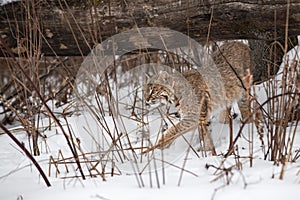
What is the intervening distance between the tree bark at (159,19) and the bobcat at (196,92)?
0.29 metres

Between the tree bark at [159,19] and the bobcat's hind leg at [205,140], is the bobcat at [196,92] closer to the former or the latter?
the bobcat's hind leg at [205,140]

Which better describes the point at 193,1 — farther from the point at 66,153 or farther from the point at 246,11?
the point at 66,153

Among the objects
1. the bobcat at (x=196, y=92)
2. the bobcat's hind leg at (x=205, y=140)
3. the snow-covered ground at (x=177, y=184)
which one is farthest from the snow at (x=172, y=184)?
the bobcat at (x=196, y=92)

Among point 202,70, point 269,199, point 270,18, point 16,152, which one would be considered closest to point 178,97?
point 202,70

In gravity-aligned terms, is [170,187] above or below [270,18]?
below

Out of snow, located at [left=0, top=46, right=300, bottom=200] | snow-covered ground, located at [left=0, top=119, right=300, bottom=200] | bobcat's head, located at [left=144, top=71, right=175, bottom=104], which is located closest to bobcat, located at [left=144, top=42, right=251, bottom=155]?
bobcat's head, located at [left=144, top=71, right=175, bottom=104]

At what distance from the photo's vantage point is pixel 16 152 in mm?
3264

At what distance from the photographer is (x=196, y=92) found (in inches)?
144

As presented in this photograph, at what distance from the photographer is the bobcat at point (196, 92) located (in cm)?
346

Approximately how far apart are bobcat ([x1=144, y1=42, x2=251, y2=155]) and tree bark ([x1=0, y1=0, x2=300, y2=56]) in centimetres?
29

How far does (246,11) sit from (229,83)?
914 mm

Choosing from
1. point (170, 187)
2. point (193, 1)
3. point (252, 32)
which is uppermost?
point (193, 1)

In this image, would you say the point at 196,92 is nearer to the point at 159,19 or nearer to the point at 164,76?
the point at 164,76

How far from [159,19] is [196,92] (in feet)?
2.46
